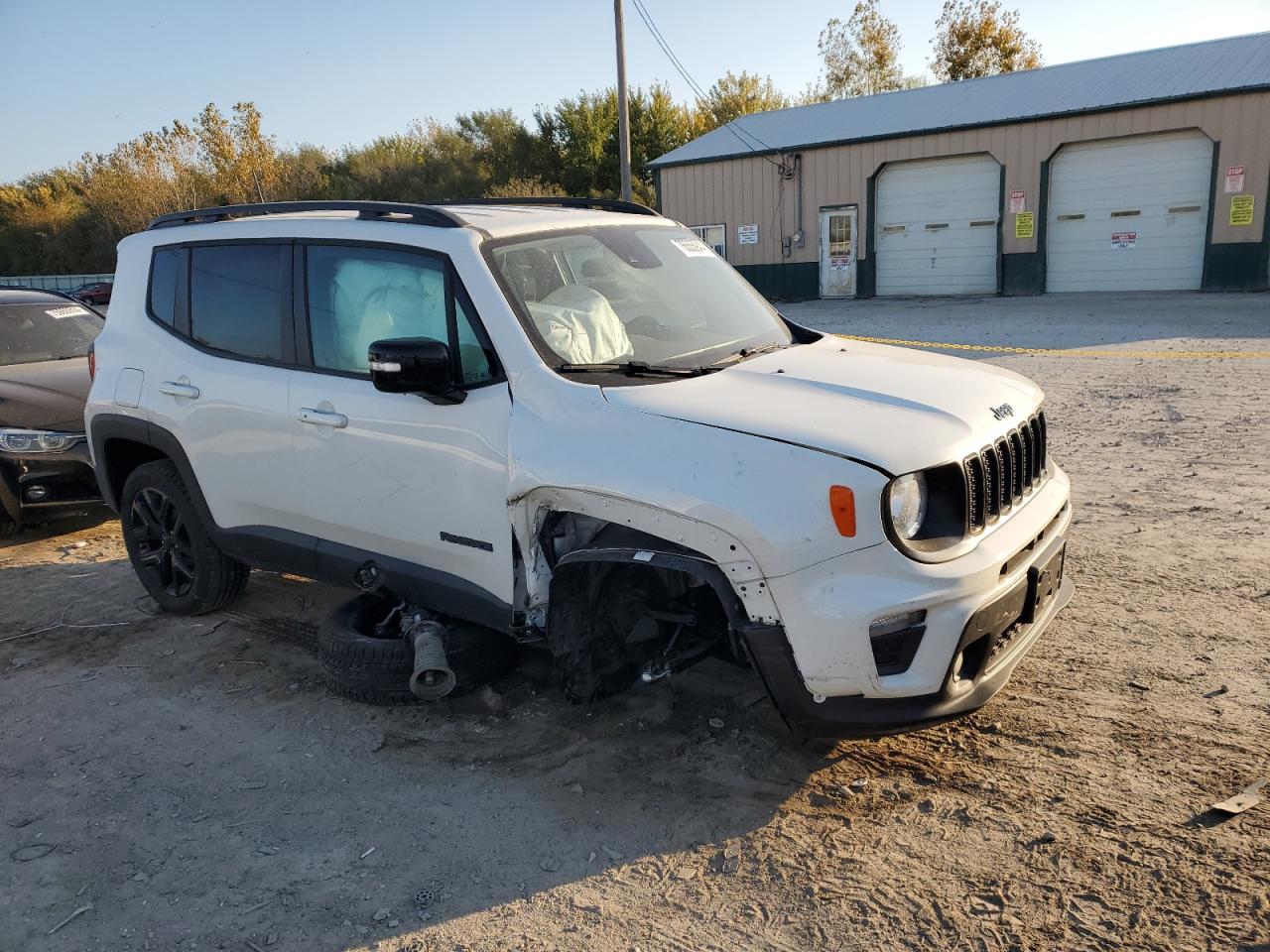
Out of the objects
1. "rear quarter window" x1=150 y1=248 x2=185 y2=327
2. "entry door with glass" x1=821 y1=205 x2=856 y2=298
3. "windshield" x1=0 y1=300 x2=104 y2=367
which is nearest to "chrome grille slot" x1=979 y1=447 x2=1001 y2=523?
"rear quarter window" x1=150 y1=248 x2=185 y2=327

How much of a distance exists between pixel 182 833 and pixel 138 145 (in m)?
47.4

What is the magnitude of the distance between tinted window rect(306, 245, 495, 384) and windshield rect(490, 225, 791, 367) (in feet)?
0.85

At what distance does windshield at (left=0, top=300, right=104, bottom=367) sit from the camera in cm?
794

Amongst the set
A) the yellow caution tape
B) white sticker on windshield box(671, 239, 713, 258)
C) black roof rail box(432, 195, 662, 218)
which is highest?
black roof rail box(432, 195, 662, 218)

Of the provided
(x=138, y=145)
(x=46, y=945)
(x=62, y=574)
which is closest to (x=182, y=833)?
(x=46, y=945)

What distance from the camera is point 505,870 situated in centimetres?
305

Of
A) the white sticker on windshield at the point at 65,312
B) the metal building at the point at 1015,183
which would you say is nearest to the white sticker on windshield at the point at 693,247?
the white sticker on windshield at the point at 65,312

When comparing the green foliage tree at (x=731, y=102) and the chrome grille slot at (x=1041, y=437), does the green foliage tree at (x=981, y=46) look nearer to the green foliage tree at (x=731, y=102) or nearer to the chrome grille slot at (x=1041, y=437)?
the green foliage tree at (x=731, y=102)

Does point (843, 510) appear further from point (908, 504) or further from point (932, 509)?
point (932, 509)

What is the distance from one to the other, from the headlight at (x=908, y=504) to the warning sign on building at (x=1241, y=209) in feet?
71.4

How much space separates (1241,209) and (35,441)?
74.1 ft

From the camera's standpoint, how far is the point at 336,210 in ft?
14.7

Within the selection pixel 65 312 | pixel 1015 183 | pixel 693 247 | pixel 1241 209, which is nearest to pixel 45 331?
pixel 65 312

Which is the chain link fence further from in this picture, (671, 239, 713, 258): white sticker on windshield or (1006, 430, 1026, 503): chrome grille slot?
(1006, 430, 1026, 503): chrome grille slot
